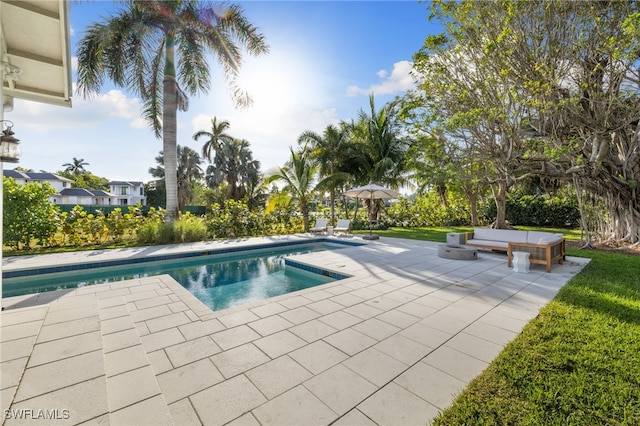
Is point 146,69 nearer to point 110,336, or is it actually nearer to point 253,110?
point 253,110

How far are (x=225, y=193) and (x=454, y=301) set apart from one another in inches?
975

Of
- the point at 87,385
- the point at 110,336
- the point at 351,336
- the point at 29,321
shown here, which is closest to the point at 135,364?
the point at 87,385

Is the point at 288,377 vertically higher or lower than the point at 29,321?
lower

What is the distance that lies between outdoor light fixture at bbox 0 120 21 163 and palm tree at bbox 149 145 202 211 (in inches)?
1083

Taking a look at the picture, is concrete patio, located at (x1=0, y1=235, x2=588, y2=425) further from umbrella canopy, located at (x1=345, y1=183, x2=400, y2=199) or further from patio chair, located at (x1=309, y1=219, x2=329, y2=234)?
patio chair, located at (x1=309, y1=219, x2=329, y2=234)

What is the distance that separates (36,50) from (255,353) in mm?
5051

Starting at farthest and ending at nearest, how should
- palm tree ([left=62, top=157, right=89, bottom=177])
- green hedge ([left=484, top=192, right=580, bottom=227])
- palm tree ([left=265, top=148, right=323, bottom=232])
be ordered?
palm tree ([left=62, top=157, right=89, bottom=177]) → green hedge ([left=484, top=192, right=580, bottom=227]) → palm tree ([left=265, top=148, right=323, bottom=232])

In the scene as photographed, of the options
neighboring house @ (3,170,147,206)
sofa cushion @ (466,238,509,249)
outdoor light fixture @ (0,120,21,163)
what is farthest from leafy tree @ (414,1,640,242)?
neighboring house @ (3,170,147,206)

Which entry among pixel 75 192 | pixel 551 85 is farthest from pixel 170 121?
pixel 75 192

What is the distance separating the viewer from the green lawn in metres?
2.10

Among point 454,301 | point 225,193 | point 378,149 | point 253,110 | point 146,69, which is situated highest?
point 146,69

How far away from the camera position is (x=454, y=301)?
4.53 m

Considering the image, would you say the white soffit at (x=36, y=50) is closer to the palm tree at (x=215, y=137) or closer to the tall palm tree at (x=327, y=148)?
the tall palm tree at (x=327, y=148)

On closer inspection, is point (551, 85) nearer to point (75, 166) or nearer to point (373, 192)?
point (373, 192)
